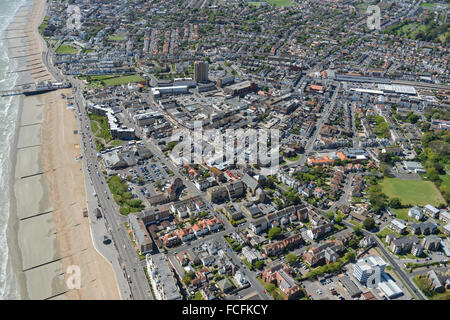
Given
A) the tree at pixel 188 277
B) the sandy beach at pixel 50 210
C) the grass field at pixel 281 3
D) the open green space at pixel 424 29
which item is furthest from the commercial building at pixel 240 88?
the grass field at pixel 281 3

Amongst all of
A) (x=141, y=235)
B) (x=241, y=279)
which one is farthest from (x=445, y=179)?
(x=141, y=235)

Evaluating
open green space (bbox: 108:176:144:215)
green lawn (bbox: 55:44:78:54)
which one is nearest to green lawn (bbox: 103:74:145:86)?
green lawn (bbox: 55:44:78:54)

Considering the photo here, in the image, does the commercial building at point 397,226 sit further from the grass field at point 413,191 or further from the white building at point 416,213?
the grass field at point 413,191

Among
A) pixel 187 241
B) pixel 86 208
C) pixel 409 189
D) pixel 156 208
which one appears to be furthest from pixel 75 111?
pixel 409 189

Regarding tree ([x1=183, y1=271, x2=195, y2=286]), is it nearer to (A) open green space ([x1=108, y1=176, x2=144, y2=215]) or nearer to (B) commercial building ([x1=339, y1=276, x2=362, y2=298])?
(A) open green space ([x1=108, y1=176, x2=144, y2=215])

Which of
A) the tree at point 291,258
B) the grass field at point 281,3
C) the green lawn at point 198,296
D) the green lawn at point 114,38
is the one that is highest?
the grass field at point 281,3

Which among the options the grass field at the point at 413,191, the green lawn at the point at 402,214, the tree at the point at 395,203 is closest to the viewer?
the green lawn at the point at 402,214

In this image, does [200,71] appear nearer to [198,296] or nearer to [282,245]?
[282,245]
